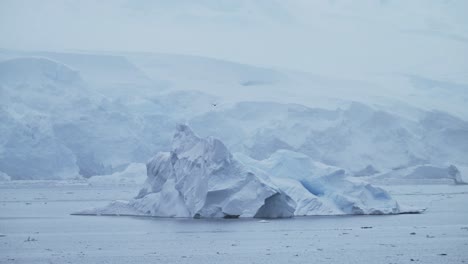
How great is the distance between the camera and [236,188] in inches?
637

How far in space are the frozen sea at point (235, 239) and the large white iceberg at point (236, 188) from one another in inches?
10.7

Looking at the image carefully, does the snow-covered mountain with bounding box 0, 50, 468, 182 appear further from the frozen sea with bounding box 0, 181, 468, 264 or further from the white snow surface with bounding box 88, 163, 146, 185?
the frozen sea with bounding box 0, 181, 468, 264

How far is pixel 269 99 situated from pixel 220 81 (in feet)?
18.0

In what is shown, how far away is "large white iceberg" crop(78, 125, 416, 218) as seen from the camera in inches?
643

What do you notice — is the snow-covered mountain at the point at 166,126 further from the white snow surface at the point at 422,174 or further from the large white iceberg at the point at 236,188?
the large white iceberg at the point at 236,188

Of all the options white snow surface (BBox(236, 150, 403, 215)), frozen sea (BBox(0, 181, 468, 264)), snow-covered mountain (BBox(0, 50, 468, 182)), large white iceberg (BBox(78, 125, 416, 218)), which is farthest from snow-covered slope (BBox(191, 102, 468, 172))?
white snow surface (BBox(236, 150, 403, 215))

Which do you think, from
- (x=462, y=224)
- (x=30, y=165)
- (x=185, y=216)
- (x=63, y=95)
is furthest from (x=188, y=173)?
(x=63, y=95)

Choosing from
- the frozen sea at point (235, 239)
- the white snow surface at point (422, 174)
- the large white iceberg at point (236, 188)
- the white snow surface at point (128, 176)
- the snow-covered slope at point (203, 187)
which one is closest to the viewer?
the frozen sea at point (235, 239)

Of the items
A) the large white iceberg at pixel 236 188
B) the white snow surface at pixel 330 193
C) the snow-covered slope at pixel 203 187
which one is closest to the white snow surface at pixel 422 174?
the white snow surface at pixel 330 193

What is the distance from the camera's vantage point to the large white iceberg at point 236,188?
16.3m

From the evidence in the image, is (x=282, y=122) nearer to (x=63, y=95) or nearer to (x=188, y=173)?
(x=63, y=95)

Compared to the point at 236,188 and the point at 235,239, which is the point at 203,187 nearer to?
the point at 236,188

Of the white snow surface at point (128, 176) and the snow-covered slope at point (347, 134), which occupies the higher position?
the snow-covered slope at point (347, 134)

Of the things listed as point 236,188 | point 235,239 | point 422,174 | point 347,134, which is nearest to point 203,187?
point 236,188
